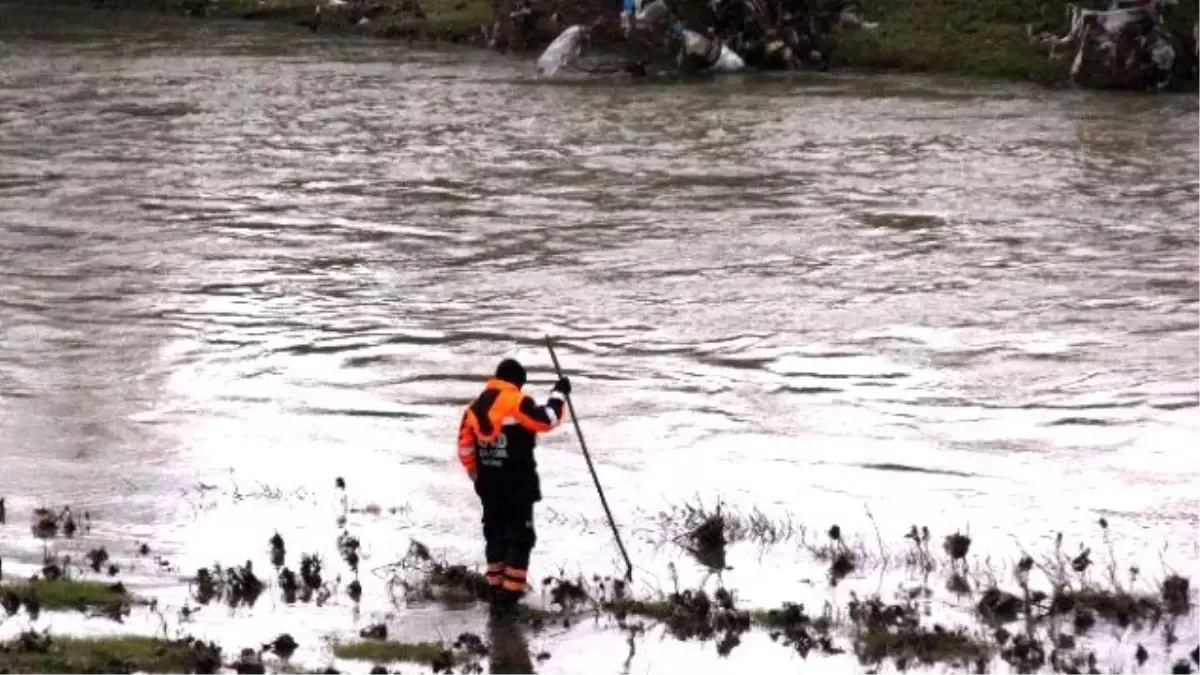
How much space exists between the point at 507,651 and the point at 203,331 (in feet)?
42.5

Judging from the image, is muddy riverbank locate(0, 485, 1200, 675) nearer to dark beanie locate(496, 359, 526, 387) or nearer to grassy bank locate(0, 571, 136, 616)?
grassy bank locate(0, 571, 136, 616)

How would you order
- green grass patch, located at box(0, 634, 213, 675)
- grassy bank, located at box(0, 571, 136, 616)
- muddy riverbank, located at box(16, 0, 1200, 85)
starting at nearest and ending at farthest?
green grass patch, located at box(0, 634, 213, 675)
grassy bank, located at box(0, 571, 136, 616)
muddy riverbank, located at box(16, 0, 1200, 85)

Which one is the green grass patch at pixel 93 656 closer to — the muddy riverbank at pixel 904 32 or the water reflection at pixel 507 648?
the water reflection at pixel 507 648

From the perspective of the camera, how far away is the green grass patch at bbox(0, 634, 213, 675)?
11.1 meters

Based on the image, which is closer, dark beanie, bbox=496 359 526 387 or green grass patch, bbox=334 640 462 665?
green grass patch, bbox=334 640 462 665

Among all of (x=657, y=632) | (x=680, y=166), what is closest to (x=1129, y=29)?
(x=680, y=166)

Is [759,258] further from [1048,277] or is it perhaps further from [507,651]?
[507,651]

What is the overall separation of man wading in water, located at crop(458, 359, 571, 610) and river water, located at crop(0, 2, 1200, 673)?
1050 mm

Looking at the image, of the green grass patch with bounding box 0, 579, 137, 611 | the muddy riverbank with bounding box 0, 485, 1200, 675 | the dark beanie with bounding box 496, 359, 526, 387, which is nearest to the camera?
the muddy riverbank with bounding box 0, 485, 1200, 675

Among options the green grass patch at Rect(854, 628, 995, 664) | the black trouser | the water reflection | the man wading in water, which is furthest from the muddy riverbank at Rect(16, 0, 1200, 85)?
the water reflection

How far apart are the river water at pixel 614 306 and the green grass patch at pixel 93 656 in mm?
2793

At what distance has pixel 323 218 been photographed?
31969 mm

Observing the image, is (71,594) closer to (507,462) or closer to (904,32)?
(507,462)

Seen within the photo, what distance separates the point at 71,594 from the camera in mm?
12938
